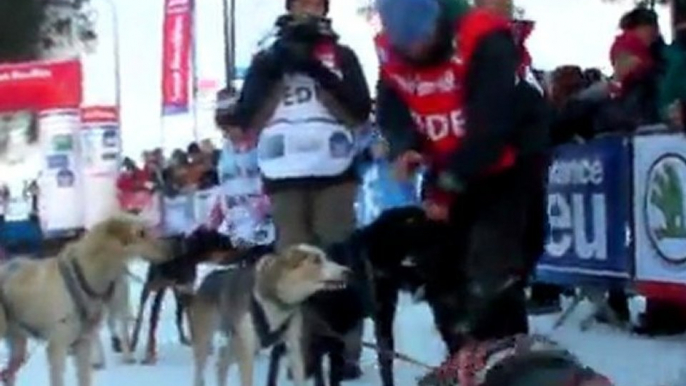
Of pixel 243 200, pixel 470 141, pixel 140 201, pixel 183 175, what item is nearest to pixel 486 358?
pixel 470 141

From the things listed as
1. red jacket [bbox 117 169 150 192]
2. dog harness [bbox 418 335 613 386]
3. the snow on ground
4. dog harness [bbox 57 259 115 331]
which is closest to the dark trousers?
dog harness [bbox 418 335 613 386]

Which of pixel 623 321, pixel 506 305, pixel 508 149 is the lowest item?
pixel 623 321

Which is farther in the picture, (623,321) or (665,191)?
A: (623,321)

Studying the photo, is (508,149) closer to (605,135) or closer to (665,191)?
(665,191)

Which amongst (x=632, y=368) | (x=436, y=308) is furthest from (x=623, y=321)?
(x=436, y=308)

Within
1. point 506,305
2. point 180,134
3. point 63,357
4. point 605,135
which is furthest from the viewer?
point 180,134

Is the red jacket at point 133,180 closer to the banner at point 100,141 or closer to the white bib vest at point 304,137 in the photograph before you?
the banner at point 100,141

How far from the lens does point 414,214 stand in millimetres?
6430

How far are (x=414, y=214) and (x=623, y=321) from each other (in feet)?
9.81

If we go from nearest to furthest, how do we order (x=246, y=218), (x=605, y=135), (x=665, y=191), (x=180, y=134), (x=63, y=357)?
1. (x=63, y=357)
2. (x=665, y=191)
3. (x=605, y=135)
4. (x=246, y=218)
5. (x=180, y=134)

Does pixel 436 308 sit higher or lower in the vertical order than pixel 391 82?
lower

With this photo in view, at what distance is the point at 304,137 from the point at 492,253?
218 centimetres

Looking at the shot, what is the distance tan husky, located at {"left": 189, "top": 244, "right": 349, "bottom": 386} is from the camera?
650 cm

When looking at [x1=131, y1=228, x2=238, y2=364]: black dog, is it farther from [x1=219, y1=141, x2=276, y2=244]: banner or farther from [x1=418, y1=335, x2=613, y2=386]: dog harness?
[x1=418, y1=335, x2=613, y2=386]: dog harness
